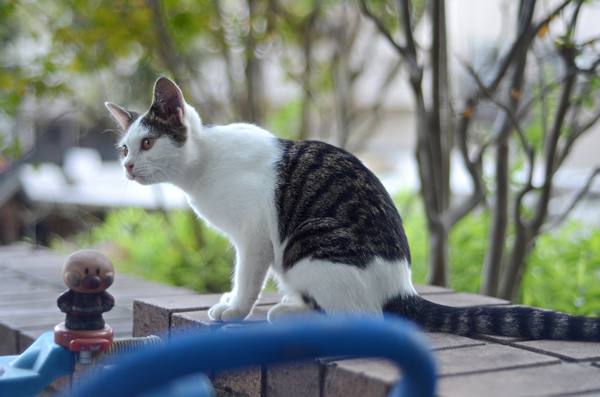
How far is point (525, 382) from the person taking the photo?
1.33 meters

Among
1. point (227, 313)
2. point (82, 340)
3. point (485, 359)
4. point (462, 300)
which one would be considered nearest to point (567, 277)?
point (462, 300)

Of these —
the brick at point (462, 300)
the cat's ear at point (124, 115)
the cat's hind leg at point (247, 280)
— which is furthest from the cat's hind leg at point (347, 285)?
the cat's ear at point (124, 115)

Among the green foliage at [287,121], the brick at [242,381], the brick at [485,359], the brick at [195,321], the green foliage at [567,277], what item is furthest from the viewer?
the green foliage at [287,121]

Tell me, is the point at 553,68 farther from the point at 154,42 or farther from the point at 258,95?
the point at 154,42

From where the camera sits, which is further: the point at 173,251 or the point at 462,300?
the point at 173,251

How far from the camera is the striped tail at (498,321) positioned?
5.64ft

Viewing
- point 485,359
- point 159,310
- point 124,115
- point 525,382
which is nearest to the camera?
point 525,382

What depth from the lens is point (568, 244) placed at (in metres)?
4.11

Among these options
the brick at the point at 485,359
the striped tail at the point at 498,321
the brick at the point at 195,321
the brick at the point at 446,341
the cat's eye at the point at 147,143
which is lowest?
the brick at the point at 195,321

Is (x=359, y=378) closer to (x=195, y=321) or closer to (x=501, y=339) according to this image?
(x=501, y=339)

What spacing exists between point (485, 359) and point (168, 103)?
1323mm

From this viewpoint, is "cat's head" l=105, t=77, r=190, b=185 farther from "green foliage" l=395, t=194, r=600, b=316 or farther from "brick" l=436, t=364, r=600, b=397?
"green foliage" l=395, t=194, r=600, b=316

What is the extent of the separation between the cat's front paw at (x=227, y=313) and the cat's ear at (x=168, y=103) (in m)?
0.67

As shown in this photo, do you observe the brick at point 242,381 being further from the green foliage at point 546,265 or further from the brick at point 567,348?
the green foliage at point 546,265
